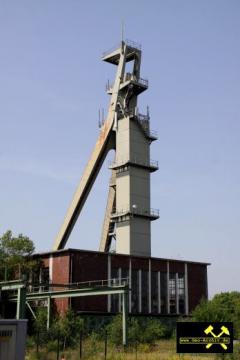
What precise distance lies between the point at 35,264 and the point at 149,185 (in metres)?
16.0

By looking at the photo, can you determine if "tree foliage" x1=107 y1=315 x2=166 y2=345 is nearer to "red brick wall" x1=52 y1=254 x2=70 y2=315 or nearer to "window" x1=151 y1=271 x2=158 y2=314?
"window" x1=151 y1=271 x2=158 y2=314

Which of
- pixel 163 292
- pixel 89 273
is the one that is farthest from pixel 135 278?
pixel 89 273

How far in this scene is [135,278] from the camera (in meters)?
Result: 50.5

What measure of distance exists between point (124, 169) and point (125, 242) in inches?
313

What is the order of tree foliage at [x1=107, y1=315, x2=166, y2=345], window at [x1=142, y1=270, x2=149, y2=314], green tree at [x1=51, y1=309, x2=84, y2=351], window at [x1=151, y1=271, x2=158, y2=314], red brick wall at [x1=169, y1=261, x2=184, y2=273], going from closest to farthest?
tree foliage at [x1=107, y1=315, x2=166, y2=345] → green tree at [x1=51, y1=309, x2=84, y2=351] → window at [x1=142, y1=270, x2=149, y2=314] → window at [x1=151, y1=271, x2=158, y2=314] → red brick wall at [x1=169, y1=261, x2=184, y2=273]

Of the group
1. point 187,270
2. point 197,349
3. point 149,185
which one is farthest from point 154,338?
point 197,349

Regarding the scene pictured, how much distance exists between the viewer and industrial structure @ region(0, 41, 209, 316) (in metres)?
47.6

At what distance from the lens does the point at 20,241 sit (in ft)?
164

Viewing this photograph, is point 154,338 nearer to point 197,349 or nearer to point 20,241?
point 20,241

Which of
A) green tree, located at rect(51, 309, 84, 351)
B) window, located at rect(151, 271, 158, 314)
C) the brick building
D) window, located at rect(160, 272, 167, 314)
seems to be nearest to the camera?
green tree, located at rect(51, 309, 84, 351)

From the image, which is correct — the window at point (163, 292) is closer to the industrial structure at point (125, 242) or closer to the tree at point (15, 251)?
the industrial structure at point (125, 242)

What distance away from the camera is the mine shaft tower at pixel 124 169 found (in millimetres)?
56406
